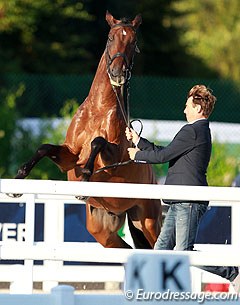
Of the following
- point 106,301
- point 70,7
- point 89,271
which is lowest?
point 106,301

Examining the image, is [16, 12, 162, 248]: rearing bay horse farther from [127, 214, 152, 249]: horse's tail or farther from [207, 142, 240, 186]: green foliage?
[207, 142, 240, 186]: green foliage

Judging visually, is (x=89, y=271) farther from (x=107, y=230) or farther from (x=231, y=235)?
(x=231, y=235)

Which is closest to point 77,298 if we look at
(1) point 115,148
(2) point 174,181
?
(2) point 174,181

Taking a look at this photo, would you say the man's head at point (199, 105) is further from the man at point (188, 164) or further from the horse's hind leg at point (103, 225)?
the horse's hind leg at point (103, 225)

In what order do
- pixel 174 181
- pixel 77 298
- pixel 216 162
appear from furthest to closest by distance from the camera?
1. pixel 216 162
2. pixel 174 181
3. pixel 77 298

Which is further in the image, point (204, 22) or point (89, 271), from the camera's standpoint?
point (204, 22)

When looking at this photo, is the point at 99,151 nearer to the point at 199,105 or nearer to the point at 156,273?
the point at 199,105

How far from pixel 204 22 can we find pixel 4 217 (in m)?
33.4

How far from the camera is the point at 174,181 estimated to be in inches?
255

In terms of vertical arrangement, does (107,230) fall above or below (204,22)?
below

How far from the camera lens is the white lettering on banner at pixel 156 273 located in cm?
492

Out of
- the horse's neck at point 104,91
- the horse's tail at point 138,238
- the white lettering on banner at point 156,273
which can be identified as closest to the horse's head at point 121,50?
the horse's neck at point 104,91

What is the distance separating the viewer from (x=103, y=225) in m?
8.38

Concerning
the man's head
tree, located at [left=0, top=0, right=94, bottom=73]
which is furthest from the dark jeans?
tree, located at [left=0, top=0, right=94, bottom=73]
